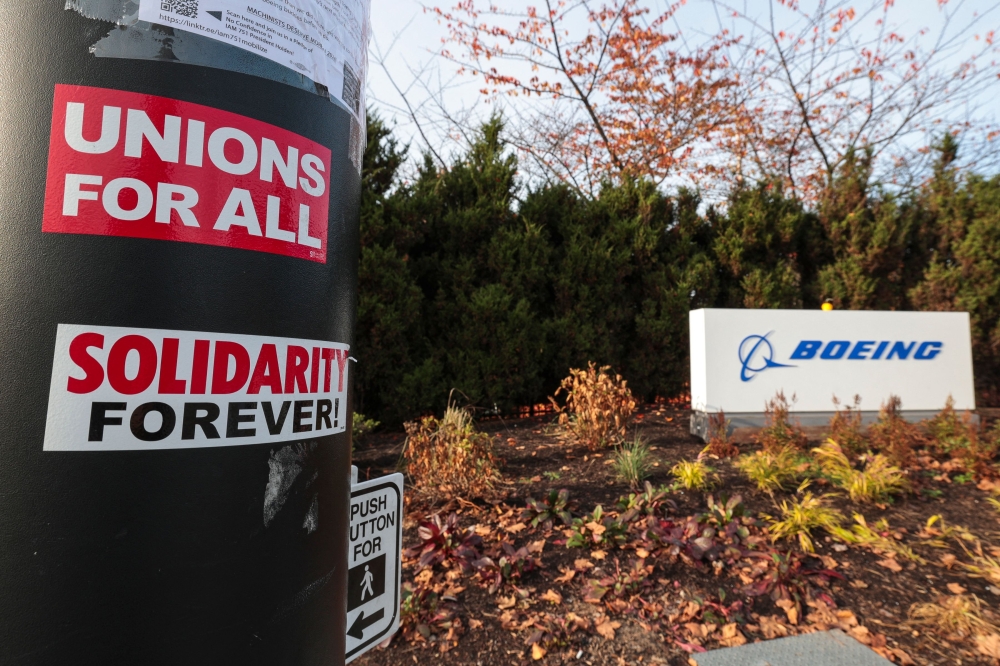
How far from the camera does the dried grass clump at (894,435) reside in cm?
511

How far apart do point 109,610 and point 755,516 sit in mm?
4029

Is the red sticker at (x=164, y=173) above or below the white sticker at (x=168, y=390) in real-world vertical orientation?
above

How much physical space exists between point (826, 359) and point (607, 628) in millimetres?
5004

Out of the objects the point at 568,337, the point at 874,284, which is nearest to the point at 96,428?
the point at 568,337

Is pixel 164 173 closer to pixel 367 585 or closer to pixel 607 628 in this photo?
pixel 367 585

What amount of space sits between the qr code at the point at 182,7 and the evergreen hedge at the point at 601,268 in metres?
5.71

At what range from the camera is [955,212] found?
30.0 ft

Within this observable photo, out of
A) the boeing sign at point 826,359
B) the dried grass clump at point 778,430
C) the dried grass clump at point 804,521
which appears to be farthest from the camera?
the boeing sign at point 826,359

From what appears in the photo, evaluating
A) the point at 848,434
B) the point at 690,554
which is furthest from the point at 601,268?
the point at 690,554

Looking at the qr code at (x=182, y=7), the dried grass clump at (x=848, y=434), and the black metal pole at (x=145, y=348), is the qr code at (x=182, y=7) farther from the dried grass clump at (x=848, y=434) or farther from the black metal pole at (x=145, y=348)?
the dried grass clump at (x=848, y=434)

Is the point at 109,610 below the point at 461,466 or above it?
above

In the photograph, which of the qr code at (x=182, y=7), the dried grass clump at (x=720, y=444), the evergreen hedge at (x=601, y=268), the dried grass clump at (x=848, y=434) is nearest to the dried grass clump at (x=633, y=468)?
the dried grass clump at (x=720, y=444)

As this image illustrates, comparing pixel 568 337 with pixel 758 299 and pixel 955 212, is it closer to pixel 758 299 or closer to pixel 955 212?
pixel 758 299

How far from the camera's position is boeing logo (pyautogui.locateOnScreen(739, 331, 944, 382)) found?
6441 millimetres
